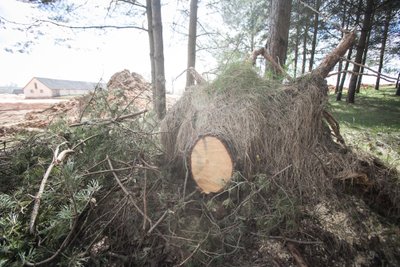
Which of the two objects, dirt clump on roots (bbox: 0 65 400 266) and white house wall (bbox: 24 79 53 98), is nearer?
dirt clump on roots (bbox: 0 65 400 266)

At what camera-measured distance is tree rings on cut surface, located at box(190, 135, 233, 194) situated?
210 centimetres

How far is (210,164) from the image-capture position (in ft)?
7.12

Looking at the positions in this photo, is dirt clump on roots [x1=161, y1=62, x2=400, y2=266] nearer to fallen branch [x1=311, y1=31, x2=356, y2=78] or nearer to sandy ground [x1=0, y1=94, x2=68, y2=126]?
fallen branch [x1=311, y1=31, x2=356, y2=78]

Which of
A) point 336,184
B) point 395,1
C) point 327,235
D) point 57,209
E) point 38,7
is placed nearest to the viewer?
point 57,209

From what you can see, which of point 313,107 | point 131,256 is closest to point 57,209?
point 131,256

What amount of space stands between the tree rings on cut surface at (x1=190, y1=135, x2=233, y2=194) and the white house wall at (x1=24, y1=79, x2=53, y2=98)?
78.3 feet

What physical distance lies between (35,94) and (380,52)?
1209 inches

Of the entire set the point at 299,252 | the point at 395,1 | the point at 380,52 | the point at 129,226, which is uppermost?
the point at 395,1

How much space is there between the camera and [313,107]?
2314mm

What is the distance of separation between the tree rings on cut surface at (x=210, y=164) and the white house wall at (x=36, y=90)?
23.9 metres

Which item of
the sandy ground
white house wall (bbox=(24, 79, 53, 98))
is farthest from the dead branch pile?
white house wall (bbox=(24, 79, 53, 98))

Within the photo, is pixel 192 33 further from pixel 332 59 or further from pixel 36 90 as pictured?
pixel 36 90

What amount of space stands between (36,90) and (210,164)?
89.9 ft

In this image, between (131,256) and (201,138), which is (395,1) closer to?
(201,138)
